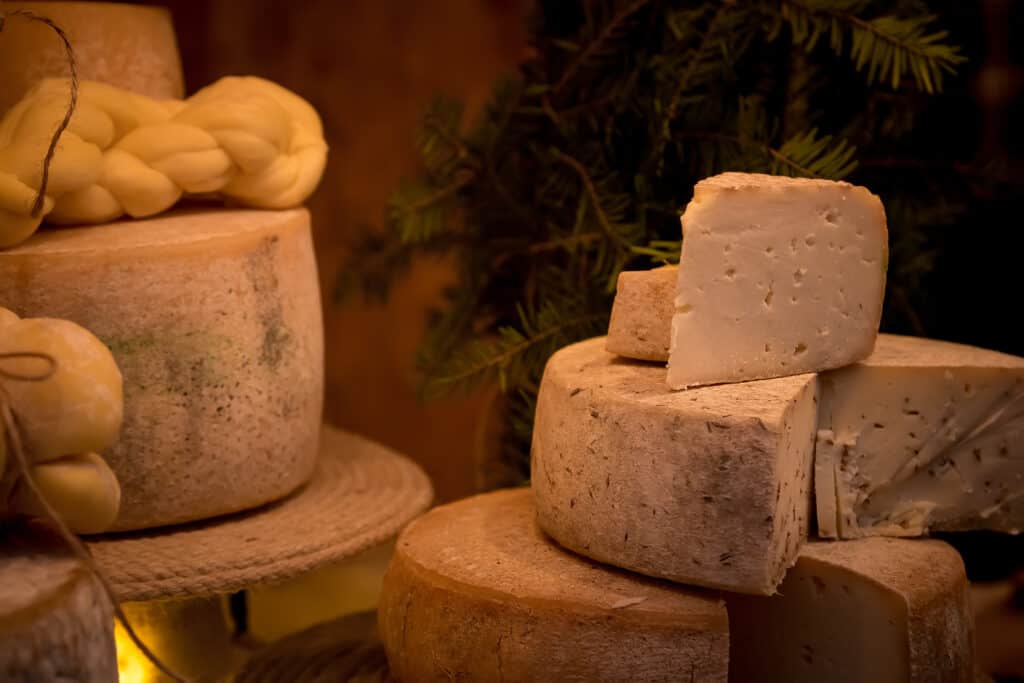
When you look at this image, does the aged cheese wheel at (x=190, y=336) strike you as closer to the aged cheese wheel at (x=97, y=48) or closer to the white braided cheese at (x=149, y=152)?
the white braided cheese at (x=149, y=152)

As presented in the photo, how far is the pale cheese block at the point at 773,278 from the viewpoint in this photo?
1.10 metres

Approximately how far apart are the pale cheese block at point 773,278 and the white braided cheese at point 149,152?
493 millimetres

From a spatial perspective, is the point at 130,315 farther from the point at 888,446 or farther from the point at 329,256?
the point at 329,256

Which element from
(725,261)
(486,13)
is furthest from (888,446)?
(486,13)

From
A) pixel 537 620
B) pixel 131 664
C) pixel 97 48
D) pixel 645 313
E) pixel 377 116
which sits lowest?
pixel 131 664

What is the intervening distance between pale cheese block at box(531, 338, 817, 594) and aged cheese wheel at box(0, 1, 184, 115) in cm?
64

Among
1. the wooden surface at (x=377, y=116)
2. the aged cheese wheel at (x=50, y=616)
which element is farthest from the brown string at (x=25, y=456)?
the wooden surface at (x=377, y=116)

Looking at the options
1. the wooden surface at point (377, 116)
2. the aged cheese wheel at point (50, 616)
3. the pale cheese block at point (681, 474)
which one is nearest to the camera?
the aged cheese wheel at point (50, 616)

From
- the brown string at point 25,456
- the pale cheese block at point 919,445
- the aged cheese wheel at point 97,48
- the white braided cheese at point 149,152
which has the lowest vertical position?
the pale cheese block at point 919,445

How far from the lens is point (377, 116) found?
2314 millimetres

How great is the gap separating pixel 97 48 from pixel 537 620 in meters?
0.83

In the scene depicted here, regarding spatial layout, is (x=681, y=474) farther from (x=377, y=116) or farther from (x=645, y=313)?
(x=377, y=116)

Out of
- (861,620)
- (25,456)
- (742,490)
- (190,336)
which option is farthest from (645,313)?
(25,456)

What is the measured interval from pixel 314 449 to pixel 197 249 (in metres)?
0.31
